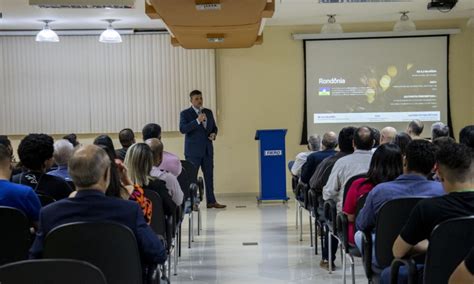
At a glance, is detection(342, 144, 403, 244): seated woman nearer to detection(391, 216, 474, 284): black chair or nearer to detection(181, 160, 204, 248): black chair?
detection(391, 216, 474, 284): black chair

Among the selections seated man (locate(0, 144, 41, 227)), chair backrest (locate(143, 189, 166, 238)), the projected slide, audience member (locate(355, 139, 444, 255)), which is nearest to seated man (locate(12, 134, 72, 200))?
seated man (locate(0, 144, 41, 227))

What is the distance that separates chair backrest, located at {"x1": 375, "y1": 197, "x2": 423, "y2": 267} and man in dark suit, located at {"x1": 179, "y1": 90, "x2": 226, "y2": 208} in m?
6.46

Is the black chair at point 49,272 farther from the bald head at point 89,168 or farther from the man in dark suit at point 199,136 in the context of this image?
the man in dark suit at point 199,136

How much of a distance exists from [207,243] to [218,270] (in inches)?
52.9

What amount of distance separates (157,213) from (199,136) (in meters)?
5.41

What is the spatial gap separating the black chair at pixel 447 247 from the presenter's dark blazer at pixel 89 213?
133cm

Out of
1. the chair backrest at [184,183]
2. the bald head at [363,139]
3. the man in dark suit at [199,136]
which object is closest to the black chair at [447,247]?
the bald head at [363,139]

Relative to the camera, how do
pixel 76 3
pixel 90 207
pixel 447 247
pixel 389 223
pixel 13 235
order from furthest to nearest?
pixel 76 3
pixel 389 223
pixel 13 235
pixel 90 207
pixel 447 247

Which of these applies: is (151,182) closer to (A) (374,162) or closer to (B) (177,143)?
(A) (374,162)

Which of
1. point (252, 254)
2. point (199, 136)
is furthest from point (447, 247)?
point (199, 136)

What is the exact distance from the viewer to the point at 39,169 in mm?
4566

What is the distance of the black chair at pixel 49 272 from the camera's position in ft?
7.09

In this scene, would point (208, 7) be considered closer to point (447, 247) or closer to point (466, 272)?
point (447, 247)

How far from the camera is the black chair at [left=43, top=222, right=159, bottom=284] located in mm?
2918
